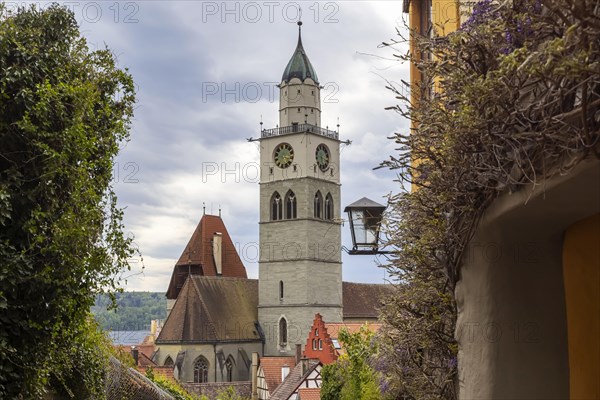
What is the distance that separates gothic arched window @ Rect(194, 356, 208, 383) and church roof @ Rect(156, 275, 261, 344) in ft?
5.60

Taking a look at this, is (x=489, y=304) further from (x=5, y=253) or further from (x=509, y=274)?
(x=5, y=253)

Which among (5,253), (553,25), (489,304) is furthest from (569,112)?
(5,253)

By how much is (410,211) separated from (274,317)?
56681 mm

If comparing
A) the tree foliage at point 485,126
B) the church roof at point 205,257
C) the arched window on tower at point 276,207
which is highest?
the arched window on tower at point 276,207

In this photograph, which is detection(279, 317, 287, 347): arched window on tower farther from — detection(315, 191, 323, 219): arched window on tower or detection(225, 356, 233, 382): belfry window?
detection(315, 191, 323, 219): arched window on tower

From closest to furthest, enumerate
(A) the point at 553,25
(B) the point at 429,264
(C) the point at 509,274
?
(A) the point at 553,25 → (C) the point at 509,274 → (B) the point at 429,264

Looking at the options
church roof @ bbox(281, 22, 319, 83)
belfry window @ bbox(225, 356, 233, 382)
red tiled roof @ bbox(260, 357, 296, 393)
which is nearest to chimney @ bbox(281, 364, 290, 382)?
red tiled roof @ bbox(260, 357, 296, 393)

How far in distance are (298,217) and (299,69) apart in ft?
43.2

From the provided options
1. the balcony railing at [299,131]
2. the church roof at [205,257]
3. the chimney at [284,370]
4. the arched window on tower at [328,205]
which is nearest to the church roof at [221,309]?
the church roof at [205,257]

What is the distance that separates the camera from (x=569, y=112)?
2.13 metres

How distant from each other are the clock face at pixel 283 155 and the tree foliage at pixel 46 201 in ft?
175

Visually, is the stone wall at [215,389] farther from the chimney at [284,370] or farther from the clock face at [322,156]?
the clock face at [322,156]

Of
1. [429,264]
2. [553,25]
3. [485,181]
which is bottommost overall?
[429,264]

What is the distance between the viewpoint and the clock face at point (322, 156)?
61.8m
